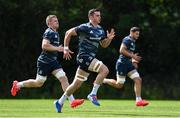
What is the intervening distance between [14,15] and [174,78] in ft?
24.8

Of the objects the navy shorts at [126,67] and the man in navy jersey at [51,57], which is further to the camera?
the navy shorts at [126,67]

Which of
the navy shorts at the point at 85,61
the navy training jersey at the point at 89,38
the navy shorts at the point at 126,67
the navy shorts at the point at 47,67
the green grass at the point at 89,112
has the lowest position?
the green grass at the point at 89,112

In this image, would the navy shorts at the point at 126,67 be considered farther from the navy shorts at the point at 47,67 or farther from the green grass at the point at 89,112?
the navy shorts at the point at 47,67

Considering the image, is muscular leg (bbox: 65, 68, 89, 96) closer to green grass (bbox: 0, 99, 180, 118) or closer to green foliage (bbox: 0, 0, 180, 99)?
green grass (bbox: 0, 99, 180, 118)

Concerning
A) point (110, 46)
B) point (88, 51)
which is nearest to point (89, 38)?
point (88, 51)

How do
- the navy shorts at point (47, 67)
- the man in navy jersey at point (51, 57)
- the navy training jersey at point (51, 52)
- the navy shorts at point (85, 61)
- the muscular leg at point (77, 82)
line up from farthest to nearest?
1. the navy shorts at point (47, 67)
2. the navy training jersey at point (51, 52)
3. the man in navy jersey at point (51, 57)
4. the navy shorts at point (85, 61)
5. the muscular leg at point (77, 82)

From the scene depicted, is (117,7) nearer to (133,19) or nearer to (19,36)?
(133,19)

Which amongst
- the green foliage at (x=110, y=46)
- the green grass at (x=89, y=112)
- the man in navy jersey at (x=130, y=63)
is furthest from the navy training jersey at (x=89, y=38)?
the green foliage at (x=110, y=46)

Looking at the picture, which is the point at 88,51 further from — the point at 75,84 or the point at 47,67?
the point at 47,67

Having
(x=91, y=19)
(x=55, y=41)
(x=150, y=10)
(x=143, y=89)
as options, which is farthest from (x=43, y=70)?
(x=150, y=10)

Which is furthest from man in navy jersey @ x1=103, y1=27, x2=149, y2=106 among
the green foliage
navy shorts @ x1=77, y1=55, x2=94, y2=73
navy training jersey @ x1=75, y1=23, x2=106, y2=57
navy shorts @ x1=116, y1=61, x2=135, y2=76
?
the green foliage

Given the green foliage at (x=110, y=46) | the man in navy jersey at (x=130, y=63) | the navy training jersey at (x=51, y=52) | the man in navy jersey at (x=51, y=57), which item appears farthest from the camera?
the green foliage at (x=110, y=46)

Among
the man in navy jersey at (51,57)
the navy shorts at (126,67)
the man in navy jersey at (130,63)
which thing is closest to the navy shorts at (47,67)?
the man in navy jersey at (51,57)

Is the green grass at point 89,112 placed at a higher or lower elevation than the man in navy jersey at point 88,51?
lower
